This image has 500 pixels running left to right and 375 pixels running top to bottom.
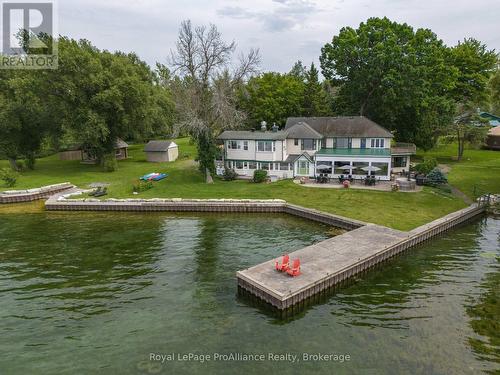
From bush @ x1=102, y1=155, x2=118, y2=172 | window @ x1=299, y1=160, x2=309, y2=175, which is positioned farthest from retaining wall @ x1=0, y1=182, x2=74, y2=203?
window @ x1=299, y1=160, x2=309, y2=175

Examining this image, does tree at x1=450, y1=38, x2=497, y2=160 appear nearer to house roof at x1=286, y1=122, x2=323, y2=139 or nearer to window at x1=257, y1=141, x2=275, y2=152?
house roof at x1=286, y1=122, x2=323, y2=139

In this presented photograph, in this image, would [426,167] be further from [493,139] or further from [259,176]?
[493,139]

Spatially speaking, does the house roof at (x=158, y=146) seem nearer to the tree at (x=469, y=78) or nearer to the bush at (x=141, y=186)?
the bush at (x=141, y=186)

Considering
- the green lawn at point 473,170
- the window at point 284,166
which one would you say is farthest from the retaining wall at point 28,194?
the green lawn at point 473,170

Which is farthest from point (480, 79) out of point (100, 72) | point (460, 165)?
point (100, 72)

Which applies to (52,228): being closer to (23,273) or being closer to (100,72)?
(23,273)
